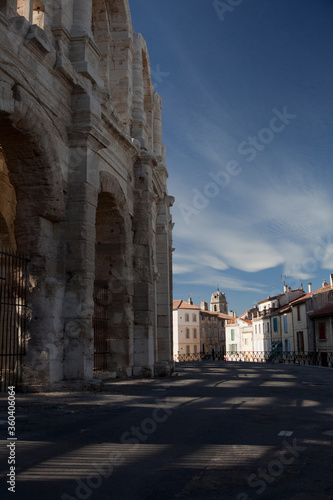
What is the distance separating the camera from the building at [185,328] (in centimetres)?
6406

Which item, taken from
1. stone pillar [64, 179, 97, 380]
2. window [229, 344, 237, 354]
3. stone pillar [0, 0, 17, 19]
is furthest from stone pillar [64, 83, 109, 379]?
window [229, 344, 237, 354]

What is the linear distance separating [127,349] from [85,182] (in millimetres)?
4907

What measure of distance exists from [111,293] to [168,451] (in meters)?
8.81

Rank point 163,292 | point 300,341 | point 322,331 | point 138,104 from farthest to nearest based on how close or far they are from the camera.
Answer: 1. point 300,341
2. point 322,331
3. point 163,292
4. point 138,104

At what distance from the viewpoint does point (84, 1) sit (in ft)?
35.1

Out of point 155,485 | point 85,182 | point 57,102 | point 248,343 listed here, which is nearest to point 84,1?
point 57,102

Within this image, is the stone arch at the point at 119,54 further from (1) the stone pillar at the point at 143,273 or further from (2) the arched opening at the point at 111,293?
(2) the arched opening at the point at 111,293

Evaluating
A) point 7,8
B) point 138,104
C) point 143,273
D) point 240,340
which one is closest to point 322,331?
point 143,273

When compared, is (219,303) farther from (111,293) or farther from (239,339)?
(111,293)

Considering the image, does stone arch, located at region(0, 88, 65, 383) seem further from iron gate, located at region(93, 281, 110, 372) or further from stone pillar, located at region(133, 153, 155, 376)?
stone pillar, located at region(133, 153, 155, 376)

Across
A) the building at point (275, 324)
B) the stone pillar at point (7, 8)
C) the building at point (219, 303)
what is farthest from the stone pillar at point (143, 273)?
the building at point (219, 303)

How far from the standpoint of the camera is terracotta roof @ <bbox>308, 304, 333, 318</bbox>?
101 feet

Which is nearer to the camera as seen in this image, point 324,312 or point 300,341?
point 324,312

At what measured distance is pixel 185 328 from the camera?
6438cm
